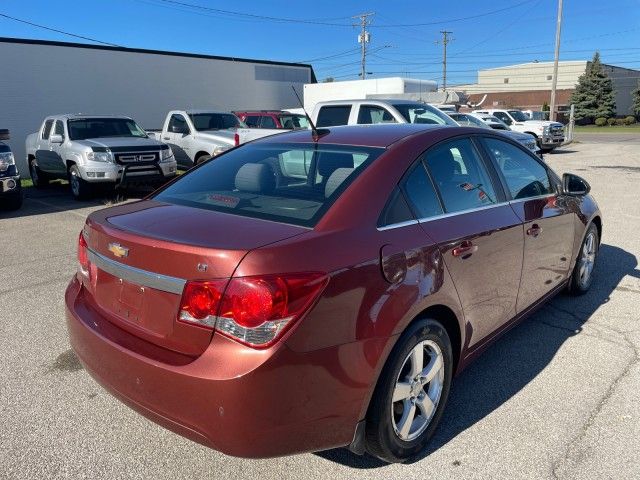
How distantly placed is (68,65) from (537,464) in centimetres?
2172

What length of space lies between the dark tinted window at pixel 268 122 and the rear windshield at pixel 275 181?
40.8 feet

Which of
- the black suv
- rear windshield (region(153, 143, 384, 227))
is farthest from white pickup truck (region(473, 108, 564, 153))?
rear windshield (region(153, 143, 384, 227))

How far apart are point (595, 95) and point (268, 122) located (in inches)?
2180

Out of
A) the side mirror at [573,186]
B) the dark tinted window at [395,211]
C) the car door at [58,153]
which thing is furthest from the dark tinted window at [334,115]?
the dark tinted window at [395,211]

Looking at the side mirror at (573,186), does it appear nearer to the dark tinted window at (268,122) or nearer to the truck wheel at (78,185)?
the truck wheel at (78,185)

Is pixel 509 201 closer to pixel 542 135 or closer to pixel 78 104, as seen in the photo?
pixel 78 104

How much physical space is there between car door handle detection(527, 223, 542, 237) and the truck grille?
9088mm

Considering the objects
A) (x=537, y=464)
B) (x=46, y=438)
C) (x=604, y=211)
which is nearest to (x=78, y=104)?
(x=604, y=211)

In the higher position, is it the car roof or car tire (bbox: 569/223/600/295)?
the car roof

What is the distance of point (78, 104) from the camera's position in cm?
2064

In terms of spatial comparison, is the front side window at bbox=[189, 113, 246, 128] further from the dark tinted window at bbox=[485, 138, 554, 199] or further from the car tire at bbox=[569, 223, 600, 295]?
the dark tinted window at bbox=[485, 138, 554, 199]

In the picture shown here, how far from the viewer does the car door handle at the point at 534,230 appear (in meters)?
3.60

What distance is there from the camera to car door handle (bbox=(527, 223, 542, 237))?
3600mm

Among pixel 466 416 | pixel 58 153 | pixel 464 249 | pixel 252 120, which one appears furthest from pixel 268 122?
pixel 466 416
